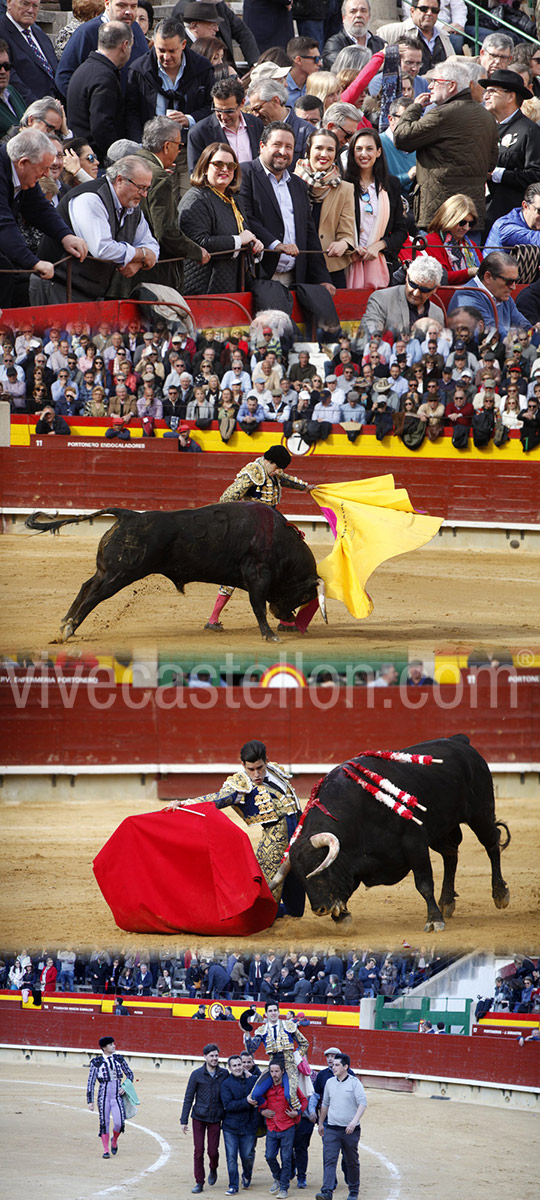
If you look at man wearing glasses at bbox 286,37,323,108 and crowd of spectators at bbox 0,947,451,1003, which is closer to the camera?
crowd of spectators at bbox 0,947,451,1003

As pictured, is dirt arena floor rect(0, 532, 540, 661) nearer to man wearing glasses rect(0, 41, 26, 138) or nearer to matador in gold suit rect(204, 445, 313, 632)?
matador in gold suit rect(204, 445, 313, 632)

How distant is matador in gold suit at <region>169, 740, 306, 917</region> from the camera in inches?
360

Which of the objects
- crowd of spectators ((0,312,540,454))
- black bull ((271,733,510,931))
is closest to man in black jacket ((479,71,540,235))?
crowd of spectators ((0,312,540,454))

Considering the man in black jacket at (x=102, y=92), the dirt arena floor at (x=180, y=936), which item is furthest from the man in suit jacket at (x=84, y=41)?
the dirt arena floor at (x=180, y=936)

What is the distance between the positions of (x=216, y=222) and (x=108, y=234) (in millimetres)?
812

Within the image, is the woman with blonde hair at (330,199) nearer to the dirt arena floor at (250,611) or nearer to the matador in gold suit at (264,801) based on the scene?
the dirt arena floor at (250,611)

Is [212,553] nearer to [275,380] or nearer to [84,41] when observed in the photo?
[275,380]

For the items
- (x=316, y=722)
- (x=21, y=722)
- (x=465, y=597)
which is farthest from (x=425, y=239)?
(x=21, y=722)

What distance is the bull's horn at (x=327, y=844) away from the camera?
9031 mm

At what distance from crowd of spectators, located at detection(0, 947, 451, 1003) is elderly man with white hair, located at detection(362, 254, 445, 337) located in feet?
14.7

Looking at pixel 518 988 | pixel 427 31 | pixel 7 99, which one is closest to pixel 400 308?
pixel 427 31

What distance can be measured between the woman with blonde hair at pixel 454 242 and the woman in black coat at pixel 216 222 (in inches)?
52.1

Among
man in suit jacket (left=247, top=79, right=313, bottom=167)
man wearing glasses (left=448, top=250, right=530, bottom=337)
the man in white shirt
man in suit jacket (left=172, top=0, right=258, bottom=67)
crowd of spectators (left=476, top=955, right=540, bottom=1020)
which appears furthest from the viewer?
man in suit jacket (left=172, top=0, right=258, bottom=67)

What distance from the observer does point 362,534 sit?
10.7m
